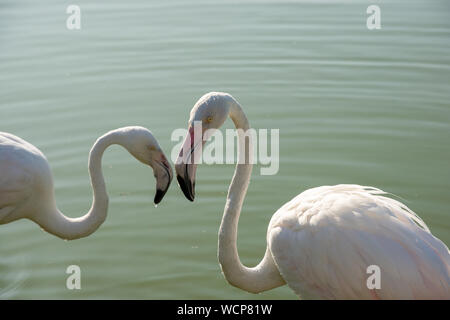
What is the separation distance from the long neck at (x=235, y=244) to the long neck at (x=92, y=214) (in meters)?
1.10

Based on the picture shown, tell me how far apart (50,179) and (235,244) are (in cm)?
165

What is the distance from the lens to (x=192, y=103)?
342 inches

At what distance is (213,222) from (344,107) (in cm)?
294

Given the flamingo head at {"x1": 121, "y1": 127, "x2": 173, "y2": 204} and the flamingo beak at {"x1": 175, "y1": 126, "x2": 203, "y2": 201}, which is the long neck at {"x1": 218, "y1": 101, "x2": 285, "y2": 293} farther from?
the flamingo head at {"x1": 121, "y1": 127, "x2": 173, "y2": 204}

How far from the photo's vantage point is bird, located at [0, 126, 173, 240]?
5.12 meters

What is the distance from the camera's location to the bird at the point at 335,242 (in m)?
3.99

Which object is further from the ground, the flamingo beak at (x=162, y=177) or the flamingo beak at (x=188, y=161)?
the flamingo beak at (x=188, y=161)

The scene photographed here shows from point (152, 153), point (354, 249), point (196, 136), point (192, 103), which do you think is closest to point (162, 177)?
point (152, 153)

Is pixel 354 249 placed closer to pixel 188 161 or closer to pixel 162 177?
pixel 188 161

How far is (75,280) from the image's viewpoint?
548 cm

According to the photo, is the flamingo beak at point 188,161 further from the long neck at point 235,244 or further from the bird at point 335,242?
the long neck at point 235,244

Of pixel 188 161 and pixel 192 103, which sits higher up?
pixel 192 103

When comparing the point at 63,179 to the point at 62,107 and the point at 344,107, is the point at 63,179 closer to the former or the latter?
the point at 62,107

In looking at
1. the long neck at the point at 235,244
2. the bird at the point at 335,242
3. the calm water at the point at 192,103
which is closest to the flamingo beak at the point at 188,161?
the bird at the point at 335,242
